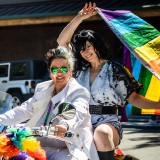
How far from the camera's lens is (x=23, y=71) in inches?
740

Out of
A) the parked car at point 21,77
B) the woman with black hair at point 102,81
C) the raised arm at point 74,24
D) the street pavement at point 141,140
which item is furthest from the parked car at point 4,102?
the parked car at point 21,77

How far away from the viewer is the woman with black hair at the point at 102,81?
372 centimetres

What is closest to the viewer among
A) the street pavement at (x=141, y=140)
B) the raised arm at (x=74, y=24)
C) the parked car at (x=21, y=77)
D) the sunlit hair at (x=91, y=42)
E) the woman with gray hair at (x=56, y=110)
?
the woman with gray hair at (x=56, y=110)

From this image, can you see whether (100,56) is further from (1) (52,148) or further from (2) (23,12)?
(2) (23,12)

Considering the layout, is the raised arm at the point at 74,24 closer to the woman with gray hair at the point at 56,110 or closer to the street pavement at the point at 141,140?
the woman with gray hair at the point at 56,110

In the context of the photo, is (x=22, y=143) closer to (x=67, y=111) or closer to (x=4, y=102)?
(x=67, y=111)

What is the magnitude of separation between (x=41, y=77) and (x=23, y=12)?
2929 mm

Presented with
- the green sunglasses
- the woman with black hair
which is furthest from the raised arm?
the green sunglasses

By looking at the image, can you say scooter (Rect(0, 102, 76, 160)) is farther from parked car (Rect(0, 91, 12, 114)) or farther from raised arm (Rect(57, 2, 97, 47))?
raised arm (Rect(57, 2, 97, 47))

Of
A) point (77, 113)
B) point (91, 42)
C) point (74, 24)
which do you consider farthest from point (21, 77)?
point (77, 113)

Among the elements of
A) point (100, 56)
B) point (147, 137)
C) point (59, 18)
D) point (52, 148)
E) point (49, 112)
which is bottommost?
point (147, 137)

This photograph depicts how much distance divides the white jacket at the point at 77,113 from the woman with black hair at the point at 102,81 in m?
0.24

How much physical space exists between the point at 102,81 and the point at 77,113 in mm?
802

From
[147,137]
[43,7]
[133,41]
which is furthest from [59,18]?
[133,41]
